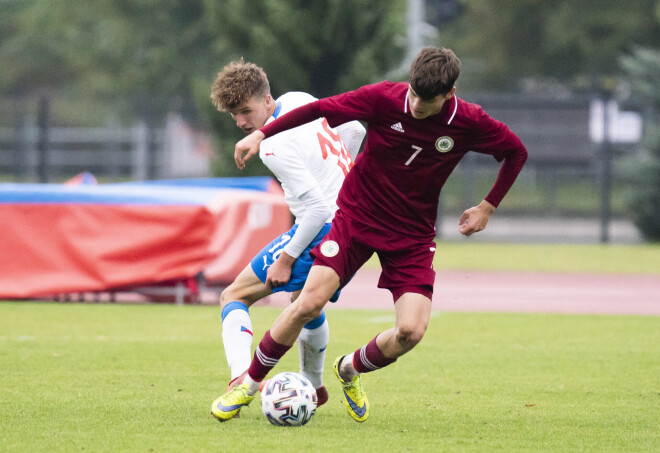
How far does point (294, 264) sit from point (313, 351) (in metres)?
0.65

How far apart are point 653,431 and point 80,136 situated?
23756mm

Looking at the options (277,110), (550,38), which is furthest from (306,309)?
(550,38)

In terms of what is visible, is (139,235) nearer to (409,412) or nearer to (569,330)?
(569,330)

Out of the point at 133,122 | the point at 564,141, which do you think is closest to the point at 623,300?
the point at 564,141

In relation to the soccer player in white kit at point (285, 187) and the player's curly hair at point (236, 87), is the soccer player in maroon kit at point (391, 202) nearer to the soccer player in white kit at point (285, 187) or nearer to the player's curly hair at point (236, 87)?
the soccer player in white kit at point (285, 187)

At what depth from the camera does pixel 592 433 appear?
5.75m

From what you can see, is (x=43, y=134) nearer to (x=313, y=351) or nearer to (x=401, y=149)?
(x=313, y=351)

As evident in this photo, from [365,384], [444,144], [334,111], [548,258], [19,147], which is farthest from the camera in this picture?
[19,147]

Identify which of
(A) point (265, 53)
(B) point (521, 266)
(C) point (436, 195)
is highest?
(A) point (265, 53)

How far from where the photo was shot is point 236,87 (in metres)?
6.05

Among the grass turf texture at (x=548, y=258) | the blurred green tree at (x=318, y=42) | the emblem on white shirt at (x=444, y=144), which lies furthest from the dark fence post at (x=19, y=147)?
the emblem on white shirt at (x=444, y=144)

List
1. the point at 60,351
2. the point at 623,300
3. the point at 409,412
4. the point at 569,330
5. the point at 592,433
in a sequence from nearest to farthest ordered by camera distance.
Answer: the point at 592,433 < the point at 409,412 < the point at 60,351 < the point at 569,330 < the point at 623,300

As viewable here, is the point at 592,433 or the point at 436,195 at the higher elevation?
the point at 436,195

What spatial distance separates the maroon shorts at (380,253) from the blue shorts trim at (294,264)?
1.00 feet
